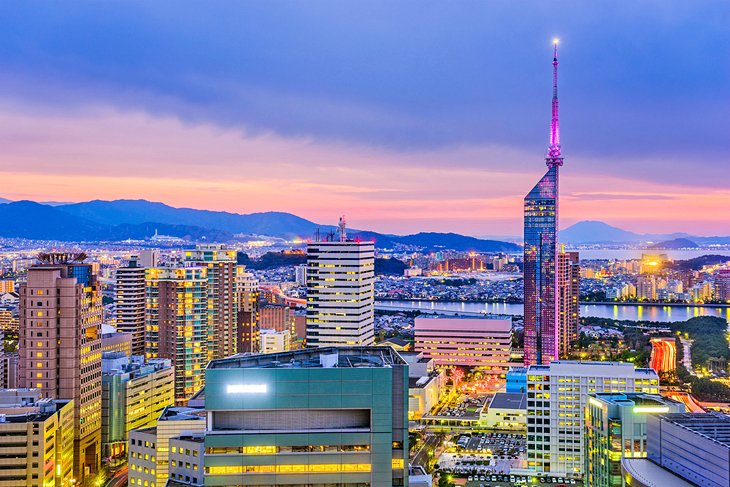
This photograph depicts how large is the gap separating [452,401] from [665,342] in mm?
15955

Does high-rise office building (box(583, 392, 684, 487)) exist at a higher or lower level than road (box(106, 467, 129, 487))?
higher

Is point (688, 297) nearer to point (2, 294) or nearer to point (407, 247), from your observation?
point (2, 294)

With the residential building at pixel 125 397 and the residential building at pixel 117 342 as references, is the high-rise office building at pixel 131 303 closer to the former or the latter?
the residential building at pixel 117 342

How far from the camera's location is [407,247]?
505ft

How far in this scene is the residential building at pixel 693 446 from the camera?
9234 millimetres

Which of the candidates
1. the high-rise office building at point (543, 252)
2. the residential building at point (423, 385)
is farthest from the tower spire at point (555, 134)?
the residential building at point (423, 385)

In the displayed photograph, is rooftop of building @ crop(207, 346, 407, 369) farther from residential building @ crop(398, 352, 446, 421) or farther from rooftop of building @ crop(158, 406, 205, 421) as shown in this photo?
residential building @ crop(398, 352, 446, 421)

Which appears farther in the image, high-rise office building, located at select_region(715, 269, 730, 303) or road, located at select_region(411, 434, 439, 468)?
high-rise office building, located at select_region(715, 269, 730, 303)

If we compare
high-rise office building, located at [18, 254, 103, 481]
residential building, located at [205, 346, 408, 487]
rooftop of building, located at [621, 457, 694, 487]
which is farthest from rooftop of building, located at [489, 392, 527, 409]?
residential building, located at [205, 346, 408, 487]

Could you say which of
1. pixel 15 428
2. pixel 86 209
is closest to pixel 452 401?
pixel 15 428

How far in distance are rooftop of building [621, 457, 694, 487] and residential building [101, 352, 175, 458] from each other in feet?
49.7

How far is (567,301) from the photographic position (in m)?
43.9

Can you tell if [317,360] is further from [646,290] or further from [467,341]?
[646,290]

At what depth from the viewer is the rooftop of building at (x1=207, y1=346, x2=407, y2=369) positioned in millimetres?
9453
